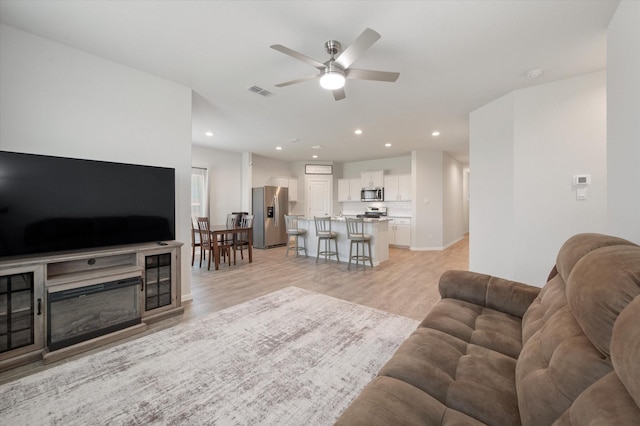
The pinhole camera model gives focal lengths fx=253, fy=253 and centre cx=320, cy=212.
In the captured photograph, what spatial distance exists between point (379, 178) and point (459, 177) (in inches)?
127

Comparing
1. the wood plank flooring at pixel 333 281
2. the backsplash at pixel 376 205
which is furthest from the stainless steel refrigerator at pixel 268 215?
the backsplash at pixel 376 205

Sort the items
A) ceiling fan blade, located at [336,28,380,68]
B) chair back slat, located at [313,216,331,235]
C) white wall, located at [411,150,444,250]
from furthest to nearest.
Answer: white wall, located at [411,150,444,250]
chair back slat, located at [313,216,331,235]
ceiling fan blade, located at [336,28,380,68]

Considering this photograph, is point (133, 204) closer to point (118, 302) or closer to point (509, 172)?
point (118, 302)

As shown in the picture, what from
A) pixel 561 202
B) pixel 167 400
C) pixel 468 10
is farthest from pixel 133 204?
pixel 561 202

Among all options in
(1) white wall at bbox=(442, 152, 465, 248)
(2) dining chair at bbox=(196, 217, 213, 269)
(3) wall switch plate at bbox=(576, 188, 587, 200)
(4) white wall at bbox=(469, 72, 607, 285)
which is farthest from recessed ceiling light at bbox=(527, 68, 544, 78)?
(2) dining chair at bbox=(196, 217, 213, 269)

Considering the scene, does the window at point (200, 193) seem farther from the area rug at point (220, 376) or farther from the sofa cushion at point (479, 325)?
the sofa cushion at point (479, 325)

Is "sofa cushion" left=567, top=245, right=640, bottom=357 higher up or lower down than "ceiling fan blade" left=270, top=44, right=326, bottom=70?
lower down

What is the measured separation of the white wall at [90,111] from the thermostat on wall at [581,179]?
15.4 feet

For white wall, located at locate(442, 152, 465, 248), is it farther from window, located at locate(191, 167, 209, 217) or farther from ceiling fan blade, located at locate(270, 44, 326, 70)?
window, located at locate(191, 167, 209, 217)

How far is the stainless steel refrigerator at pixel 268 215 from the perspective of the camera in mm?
7324

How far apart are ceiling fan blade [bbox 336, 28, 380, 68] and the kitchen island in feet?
11.1

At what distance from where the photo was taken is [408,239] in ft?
23.8

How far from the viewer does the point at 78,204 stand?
234 cm

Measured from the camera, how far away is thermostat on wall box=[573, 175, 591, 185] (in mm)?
2875
